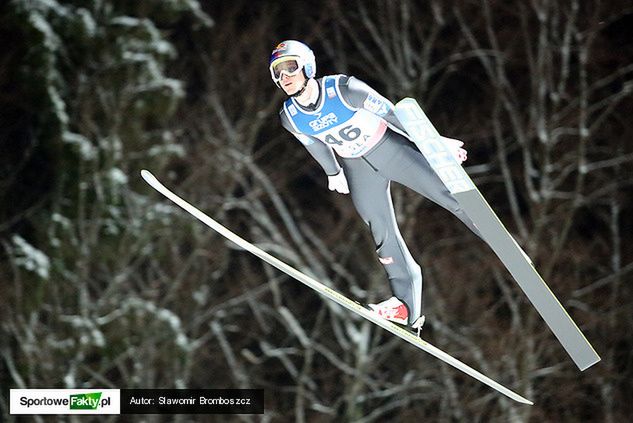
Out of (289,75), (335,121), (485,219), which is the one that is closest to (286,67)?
(289,75)

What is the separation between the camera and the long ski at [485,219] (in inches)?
178

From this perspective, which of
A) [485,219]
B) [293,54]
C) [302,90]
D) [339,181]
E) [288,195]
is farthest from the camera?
[288,195]

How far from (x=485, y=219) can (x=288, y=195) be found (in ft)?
36.2

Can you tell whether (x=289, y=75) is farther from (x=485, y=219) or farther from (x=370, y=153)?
(x=485, y=219)

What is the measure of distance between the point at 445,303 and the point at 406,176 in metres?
9.73

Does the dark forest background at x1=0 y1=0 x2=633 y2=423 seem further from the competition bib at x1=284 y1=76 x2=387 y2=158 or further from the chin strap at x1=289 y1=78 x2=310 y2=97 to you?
the chin strap at x1=289 y1=78 x2=310 y2=97

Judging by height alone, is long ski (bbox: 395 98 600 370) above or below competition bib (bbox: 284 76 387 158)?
below

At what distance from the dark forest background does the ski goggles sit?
8.08m

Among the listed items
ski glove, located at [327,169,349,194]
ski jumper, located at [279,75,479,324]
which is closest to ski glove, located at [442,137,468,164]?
ski jumper, located at [279,75,479,324]

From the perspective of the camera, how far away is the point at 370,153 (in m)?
4.75

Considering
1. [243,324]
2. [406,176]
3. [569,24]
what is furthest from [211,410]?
[406,176]

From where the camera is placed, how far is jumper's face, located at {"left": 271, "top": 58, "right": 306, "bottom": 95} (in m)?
4.40

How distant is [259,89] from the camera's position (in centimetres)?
1455

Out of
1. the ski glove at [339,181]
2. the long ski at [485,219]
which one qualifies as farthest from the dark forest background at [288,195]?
the ski glove at [339,181]
